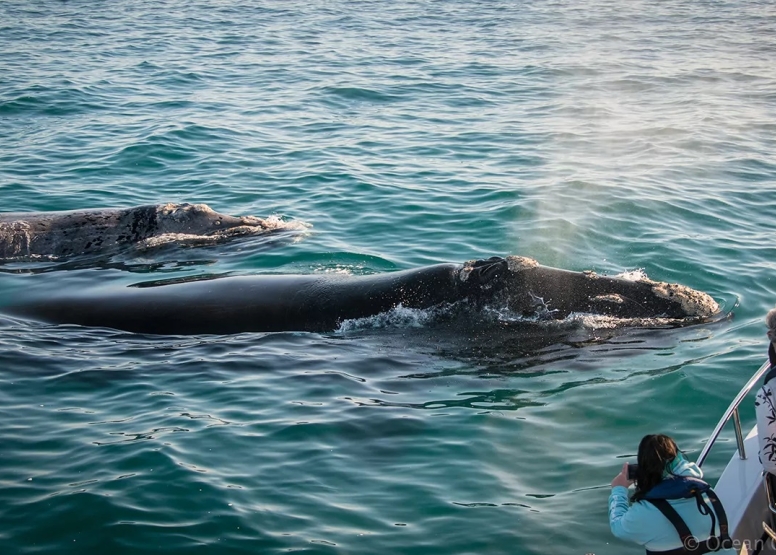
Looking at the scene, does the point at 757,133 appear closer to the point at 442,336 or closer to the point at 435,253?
the point at 435,253

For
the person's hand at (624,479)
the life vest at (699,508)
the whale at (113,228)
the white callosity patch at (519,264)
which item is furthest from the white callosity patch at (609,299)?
the whale at (113,228)

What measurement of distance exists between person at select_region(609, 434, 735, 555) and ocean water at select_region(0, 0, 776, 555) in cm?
110

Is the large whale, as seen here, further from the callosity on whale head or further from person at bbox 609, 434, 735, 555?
person at bbox 609, 434, 735, 555

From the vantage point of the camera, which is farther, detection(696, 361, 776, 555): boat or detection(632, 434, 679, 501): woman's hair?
detection(696, 361, 776, 555): boat

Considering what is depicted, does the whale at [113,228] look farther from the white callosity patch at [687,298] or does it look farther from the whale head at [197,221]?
the white callosity patch at [687,298]

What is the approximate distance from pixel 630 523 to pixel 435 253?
9420 millimetres

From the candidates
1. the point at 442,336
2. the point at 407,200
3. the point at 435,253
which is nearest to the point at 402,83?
the point at 407,200

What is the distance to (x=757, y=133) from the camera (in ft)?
74.9

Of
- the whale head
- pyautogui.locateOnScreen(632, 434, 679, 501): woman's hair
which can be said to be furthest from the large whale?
pyautogui.locateOnScreen(632, 434, 679, 501): woman's hair

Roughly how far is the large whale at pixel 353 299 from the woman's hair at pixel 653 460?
14.7 ft

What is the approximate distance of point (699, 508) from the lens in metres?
5.91

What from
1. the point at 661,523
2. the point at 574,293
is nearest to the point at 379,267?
the point at 574,293

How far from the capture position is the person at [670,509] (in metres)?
5.90

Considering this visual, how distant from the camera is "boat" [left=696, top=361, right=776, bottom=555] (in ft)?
21.7
